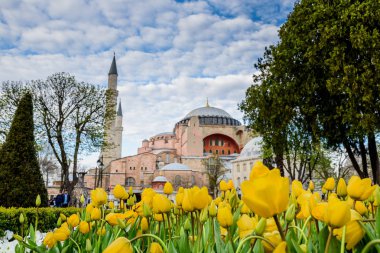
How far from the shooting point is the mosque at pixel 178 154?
58.1m

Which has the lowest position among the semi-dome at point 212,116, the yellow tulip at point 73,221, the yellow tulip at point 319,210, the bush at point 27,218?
the bush at point 27,218

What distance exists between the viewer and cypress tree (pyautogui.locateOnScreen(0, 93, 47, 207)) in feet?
34.3

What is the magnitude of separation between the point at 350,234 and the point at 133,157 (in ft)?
204

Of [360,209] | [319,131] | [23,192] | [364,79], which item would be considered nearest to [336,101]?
[319,131]

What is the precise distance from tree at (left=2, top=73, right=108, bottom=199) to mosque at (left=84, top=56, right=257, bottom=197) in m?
26.3

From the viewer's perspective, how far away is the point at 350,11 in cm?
1290

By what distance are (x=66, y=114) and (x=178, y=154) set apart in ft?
156

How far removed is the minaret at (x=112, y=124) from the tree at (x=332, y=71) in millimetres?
12957

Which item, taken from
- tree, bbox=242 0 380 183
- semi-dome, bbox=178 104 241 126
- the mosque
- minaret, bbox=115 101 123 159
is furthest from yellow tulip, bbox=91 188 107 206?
semi-dome, bbox=178 104 241 126

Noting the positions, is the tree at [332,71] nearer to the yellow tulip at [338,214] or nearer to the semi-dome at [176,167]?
the yellow tulip at [338,214]

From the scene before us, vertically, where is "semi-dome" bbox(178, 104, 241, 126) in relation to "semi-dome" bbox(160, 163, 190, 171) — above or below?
above

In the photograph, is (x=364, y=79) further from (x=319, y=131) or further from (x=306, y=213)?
(x=306, y=213)

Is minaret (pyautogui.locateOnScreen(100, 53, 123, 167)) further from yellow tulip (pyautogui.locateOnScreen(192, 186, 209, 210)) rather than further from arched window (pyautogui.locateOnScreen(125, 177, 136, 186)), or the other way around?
yellow tulip (pyautogui.locateOnScreen(192, 186, 209, 210))

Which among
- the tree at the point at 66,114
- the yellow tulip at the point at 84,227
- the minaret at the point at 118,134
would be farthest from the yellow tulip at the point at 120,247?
the minaret at the point at 118,134
